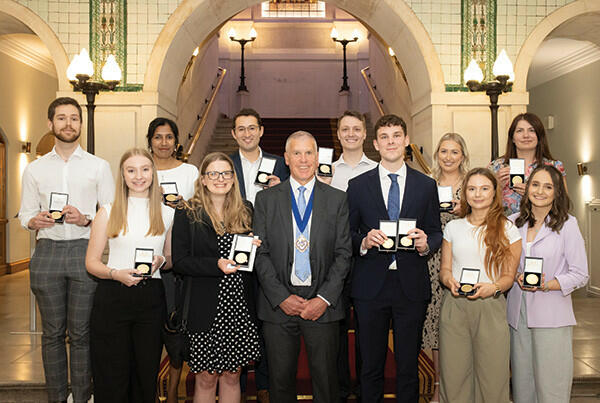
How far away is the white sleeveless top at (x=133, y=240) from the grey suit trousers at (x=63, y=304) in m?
0.50

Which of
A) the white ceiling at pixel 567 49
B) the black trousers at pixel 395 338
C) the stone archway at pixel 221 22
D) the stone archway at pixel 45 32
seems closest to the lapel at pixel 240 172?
the black trousers at pixel 395 338

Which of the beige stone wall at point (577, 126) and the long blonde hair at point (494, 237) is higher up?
the beige stone wall at point (577, 126)

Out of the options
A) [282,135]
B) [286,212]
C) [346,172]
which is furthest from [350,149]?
[282,135]

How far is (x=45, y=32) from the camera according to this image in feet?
19.5

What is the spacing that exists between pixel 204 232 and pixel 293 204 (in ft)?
1.66

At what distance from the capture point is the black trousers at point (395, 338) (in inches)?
116

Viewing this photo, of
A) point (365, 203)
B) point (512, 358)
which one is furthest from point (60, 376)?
point (512, 358)

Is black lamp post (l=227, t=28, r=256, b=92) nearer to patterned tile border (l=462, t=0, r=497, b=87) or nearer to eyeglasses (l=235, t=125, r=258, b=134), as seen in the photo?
patterned tile border (l=462, t=0, r=497, b=87)

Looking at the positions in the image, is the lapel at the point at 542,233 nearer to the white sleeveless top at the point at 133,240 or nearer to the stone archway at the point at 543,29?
the white sleeveless top at the point at 133,240

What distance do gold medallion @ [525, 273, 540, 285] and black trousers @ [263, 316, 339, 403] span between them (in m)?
1.04

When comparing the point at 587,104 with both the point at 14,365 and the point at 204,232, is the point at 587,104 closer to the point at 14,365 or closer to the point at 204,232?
the point at 204,232

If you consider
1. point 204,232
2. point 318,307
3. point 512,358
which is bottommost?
point 512,358

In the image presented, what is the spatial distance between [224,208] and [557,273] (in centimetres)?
193

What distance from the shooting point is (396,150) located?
307 centimetres
